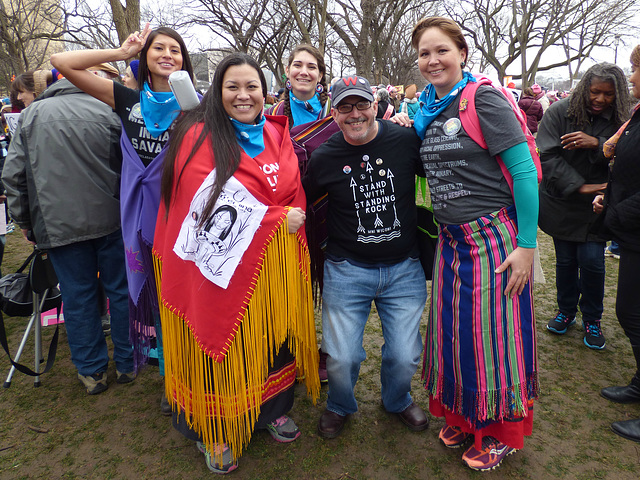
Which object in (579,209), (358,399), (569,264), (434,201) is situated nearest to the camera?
(434,201)

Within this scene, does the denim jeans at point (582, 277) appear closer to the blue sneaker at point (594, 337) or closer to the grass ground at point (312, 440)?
the blue sneaker at point (594, 337)

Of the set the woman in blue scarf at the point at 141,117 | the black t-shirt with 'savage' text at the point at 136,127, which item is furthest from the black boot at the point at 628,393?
the black t-shirt with 'savage' text at the point at 136,127

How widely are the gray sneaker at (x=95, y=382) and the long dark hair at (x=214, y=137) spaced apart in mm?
1613

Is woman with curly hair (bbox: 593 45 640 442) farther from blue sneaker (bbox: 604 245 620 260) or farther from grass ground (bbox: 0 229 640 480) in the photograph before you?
blue sneaker (bbox: 604 245 620 260)

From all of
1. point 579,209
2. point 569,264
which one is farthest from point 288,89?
point 569,264

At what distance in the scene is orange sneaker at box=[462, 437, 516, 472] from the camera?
2.07 meters

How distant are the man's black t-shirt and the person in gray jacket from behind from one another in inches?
54.7

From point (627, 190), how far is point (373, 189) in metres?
1.45

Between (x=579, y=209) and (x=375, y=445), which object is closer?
(x=375, y=445)

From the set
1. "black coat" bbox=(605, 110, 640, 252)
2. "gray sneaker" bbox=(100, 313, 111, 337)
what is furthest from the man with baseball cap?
"gray sneaker" bbox=(100, 313, 111, 337)

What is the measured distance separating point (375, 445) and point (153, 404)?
1475mm

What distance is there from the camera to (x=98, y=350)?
9.28 ft

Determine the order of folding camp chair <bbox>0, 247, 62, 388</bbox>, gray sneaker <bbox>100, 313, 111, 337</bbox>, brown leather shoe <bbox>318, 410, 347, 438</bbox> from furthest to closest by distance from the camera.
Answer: gray sneaker <bbox>100, 313, 111, 337</bbox> → folding camp chair <bbox>0, 247, 62, 388</bbox> → brown leather shoe <bbox>318, 410, 347, 438</bbox>

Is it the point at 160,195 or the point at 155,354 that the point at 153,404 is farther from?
the point at 160,195
